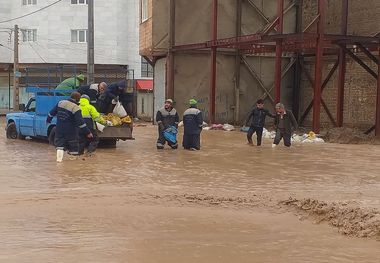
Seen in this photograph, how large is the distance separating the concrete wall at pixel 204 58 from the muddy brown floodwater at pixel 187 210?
14.8 metres

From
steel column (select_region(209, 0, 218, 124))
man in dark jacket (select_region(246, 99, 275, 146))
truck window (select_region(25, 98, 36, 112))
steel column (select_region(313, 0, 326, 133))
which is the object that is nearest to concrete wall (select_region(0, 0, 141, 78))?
steel column (select_region(209, 0, 218, 124))

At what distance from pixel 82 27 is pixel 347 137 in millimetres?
31000

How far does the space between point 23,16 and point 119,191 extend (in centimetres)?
4109

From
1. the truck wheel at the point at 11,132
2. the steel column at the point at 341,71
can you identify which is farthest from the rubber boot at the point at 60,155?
the steel column at the point at 341,71

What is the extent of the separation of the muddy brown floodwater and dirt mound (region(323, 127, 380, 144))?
19.9 ft

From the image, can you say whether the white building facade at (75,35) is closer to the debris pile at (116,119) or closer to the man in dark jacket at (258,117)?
the man in dark jacket at (258,117)

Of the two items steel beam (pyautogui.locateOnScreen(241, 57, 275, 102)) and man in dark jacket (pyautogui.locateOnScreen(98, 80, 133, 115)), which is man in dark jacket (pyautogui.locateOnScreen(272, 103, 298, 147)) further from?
steel beam (pyautogui.locateOnScreen(241, 57, 275, 102))

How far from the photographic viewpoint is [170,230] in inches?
285

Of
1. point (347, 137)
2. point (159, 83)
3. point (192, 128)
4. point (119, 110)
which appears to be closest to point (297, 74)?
point (159, 83)

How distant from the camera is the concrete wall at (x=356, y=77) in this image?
25031 mm

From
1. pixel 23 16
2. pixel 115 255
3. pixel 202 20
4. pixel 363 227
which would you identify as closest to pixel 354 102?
pixel 202 20

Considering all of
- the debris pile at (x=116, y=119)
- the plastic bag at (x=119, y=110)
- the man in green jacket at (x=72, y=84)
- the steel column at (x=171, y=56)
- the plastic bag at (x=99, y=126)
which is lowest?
the plastic bag at (x=99, y=126)

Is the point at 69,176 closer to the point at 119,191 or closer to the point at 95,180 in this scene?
the point at 95,180

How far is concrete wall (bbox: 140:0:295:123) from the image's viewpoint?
28719mm
